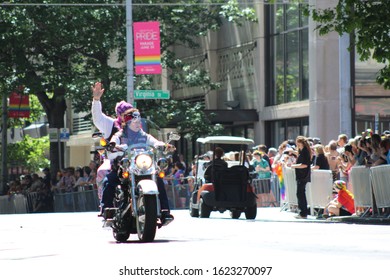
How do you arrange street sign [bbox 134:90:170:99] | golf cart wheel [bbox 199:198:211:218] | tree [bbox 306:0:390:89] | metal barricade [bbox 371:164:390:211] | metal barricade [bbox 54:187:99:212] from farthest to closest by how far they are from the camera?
metal barricade [bbox 54:187:99:212] → street sign [bbox 134:90:170:99] → golf cart wheel [bbox 199:198:211:218] → metal barricade [bbox 371:164:390:211] → tree [bbox 306:0:390:89]

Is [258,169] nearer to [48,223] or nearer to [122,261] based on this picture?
[48,223]

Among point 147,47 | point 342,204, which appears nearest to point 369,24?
point 342,204

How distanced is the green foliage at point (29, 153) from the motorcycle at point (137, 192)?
38241 millimetres

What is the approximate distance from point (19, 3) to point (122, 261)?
26.8 m

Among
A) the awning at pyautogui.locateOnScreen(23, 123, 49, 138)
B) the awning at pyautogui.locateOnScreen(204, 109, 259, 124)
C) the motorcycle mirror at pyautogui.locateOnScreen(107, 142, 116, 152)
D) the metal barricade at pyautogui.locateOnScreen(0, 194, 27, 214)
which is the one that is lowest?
the metal barricade at pyautogui.locateOnScreen(0, 194, 27, 214)

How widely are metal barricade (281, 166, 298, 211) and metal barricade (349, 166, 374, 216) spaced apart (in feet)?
8.76

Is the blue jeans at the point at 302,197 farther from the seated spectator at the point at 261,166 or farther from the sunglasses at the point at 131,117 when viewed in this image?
the sunglasses at the point at 131,117

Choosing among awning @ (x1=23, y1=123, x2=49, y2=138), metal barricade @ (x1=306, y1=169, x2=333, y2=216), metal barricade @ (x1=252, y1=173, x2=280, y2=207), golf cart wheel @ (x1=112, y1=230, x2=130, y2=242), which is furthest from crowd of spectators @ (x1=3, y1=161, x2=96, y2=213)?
golf cart wheel @ (x1=112, y1=230, x2=130, y2=242)

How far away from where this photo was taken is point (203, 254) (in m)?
12.6

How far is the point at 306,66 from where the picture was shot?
36.9m

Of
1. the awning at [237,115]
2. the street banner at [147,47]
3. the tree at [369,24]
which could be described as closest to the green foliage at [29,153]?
the awning at [237,115]

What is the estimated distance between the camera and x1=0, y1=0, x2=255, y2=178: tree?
124ft

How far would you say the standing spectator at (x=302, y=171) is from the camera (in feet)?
78.8

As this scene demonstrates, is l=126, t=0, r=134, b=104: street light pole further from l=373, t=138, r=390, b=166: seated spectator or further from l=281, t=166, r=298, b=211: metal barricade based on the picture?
l=373, t=138, r=390, b=166: seated spectator
